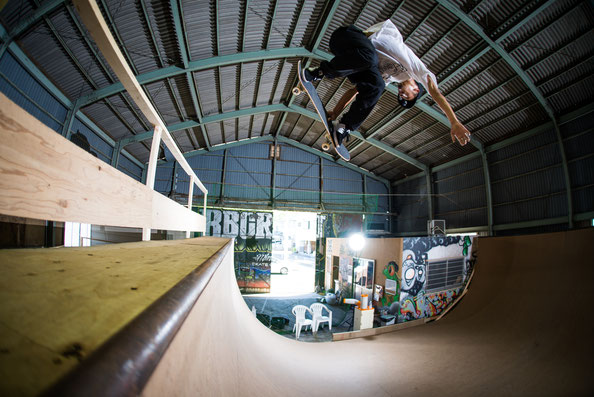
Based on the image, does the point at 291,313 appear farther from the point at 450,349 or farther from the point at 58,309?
the point at 58,309

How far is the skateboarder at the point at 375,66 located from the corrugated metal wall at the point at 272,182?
39.1 feet

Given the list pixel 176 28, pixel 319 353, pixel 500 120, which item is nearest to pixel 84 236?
pixel 319 353

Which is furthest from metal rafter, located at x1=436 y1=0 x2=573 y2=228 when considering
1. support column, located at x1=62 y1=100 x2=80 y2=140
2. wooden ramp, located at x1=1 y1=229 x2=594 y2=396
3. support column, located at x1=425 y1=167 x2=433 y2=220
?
support column, located at x1=62 y1=100 x2=80 y2=140

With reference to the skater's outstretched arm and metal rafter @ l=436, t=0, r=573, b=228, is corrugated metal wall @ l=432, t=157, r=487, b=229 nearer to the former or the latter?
metal rafter @ l=436, t=0, r=573, b=228

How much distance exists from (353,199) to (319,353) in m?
14.8

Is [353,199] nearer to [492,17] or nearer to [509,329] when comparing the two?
[492,17]

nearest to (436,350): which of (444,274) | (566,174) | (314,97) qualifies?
(314,97)

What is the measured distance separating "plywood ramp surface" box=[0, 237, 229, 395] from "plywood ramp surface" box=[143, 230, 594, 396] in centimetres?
12

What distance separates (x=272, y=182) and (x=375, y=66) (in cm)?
1299

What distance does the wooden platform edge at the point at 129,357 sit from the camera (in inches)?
5.9

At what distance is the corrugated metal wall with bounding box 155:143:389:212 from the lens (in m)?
14.3

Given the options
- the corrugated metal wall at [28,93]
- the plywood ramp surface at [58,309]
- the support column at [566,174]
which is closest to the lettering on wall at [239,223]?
the corrugated metal wall at [28,93]

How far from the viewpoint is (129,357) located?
21cm

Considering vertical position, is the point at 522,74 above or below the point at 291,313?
above
